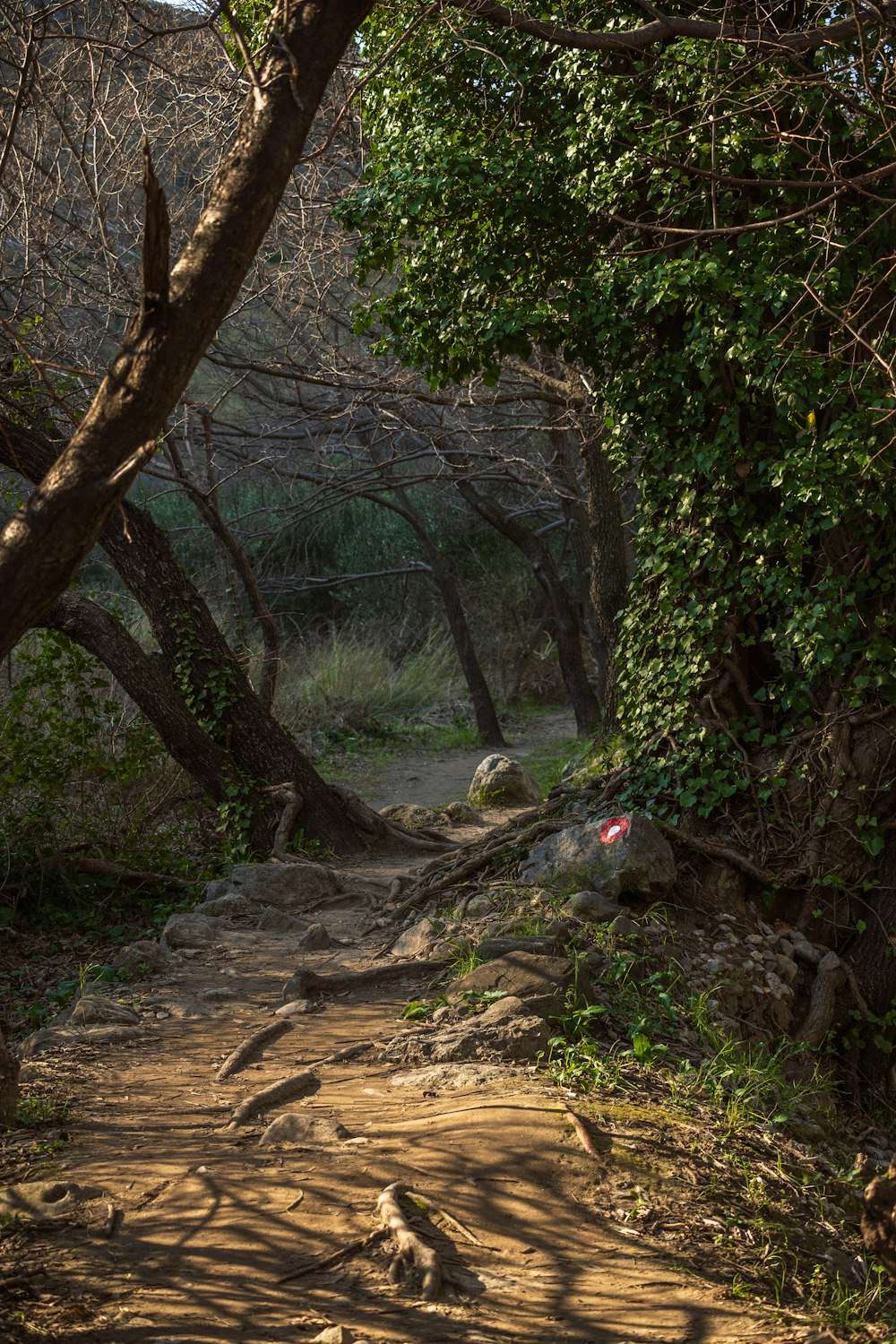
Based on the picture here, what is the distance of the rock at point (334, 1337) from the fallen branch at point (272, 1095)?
126 cm

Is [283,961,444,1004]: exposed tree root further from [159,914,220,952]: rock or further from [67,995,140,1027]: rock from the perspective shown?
[159,914,220,952]: rock

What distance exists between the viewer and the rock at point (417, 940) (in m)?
5.91

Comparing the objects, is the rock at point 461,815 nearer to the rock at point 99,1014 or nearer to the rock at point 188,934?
the rock at point 188,934

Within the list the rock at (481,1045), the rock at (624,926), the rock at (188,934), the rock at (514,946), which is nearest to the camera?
the rock at (481,1045)

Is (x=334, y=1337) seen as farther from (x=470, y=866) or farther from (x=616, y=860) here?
(x=470, y=866)

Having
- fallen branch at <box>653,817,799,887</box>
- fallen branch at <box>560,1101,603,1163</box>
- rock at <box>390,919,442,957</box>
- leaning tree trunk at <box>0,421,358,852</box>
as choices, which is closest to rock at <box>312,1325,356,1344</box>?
fallen branch at <box>560,1101,603,1163</box>

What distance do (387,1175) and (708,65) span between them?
5.22 meters

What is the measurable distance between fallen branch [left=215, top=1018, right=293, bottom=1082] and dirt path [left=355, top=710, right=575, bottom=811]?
647 centimetres

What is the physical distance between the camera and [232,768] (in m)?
8.66

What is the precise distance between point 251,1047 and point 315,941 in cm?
174

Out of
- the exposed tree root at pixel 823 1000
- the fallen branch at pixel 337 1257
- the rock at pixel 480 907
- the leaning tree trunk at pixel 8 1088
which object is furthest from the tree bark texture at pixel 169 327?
the exposed tree root at pixel 823 1000

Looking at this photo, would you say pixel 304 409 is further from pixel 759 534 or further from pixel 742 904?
pixel 742 904

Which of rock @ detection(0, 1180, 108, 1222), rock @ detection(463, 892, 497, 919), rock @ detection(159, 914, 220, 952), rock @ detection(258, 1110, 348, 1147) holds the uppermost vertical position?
rock @ detection(159, 914, 220, 952)

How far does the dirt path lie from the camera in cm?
1241
